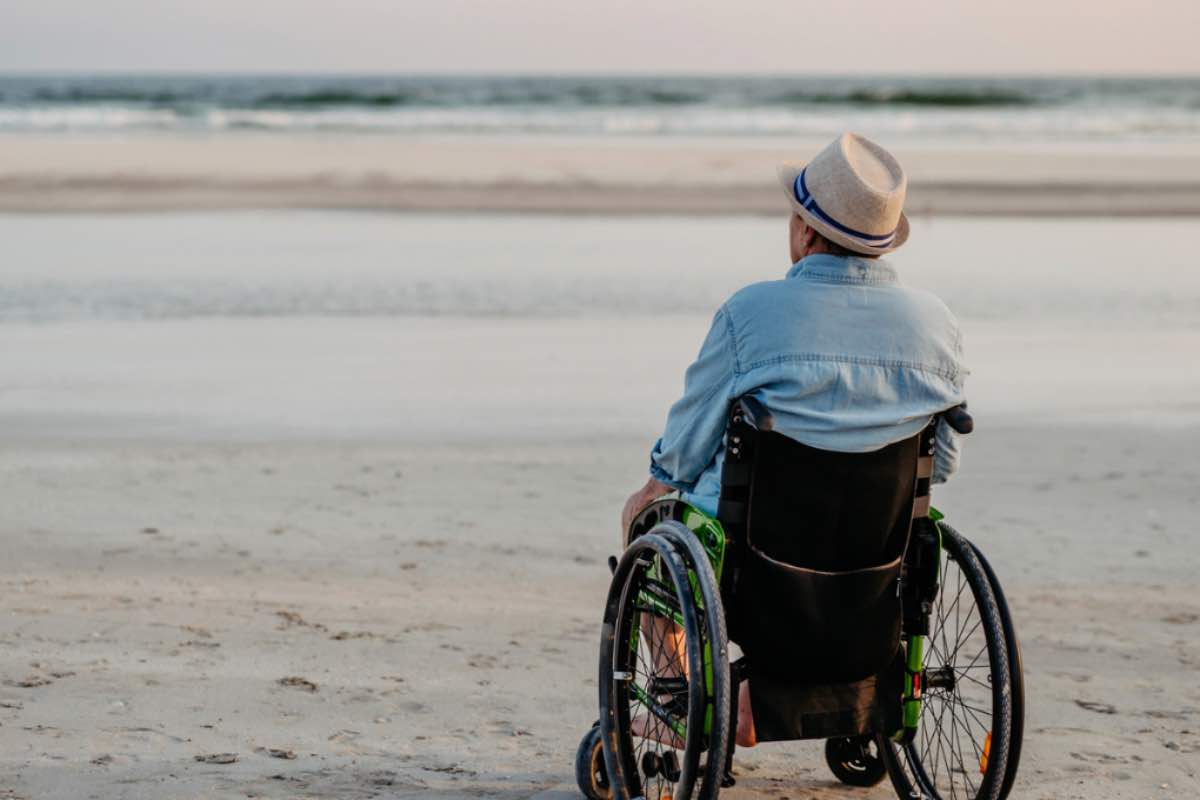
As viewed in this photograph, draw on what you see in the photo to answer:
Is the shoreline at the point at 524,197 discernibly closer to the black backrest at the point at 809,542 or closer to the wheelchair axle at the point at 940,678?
the wheelchair axle at the point at 940,678

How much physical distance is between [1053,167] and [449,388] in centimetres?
1765

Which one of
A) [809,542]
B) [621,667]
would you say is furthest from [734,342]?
[621,667]

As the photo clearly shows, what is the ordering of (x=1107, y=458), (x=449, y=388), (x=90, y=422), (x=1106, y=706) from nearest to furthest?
(x=1106, y=706) < (x=1107, y=458) < (x=90, y=422) < (x=449, y=388)

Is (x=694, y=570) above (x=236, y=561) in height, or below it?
above

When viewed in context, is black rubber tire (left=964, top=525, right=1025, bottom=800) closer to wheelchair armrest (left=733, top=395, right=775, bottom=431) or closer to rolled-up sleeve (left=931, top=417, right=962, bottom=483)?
rolled-up sleeve (left=931, top=417, right=962, bottom=483)

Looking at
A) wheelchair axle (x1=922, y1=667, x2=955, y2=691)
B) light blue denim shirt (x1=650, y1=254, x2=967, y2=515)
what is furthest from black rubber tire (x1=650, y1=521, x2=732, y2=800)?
wheelchair axle (x1=922, y1=667, x2=955, y2=691)

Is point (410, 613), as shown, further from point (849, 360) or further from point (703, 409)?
point (849, 360)

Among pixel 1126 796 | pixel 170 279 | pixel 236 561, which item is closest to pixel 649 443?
pixel 236 561

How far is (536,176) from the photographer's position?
67.9ft

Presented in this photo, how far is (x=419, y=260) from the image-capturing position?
500 inches

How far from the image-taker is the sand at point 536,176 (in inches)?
693

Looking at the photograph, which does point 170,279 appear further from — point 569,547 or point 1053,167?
point 1053,167

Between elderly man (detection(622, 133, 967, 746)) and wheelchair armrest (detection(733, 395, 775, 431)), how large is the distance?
0.01 m

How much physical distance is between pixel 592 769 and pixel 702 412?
0.84m
